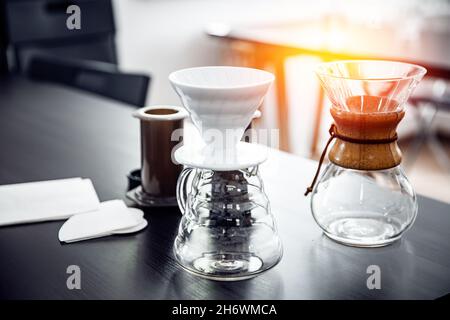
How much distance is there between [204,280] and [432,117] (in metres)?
2.96

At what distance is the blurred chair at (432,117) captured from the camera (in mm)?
3196

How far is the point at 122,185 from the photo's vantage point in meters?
1.24

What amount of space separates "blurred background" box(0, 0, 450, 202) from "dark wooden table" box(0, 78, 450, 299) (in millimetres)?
940

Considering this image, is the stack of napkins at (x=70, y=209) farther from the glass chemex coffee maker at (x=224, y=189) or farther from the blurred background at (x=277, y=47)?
the blurred background at (x=277, y=47)

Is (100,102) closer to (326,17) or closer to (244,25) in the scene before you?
(244,25)

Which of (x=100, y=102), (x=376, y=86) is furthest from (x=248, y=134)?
(x=100, y=102)

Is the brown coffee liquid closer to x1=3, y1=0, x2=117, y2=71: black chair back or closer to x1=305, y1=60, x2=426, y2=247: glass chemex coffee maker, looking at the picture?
x1=305, y1=60, x2=426, y2=247: glass chemex coffee maker

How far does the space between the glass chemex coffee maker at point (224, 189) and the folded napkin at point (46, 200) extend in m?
0.24

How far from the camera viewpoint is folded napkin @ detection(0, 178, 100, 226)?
3.52ft

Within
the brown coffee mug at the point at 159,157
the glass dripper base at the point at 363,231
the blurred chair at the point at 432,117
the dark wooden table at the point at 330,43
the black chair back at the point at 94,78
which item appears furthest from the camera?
the blurred chair at the point at 432,117

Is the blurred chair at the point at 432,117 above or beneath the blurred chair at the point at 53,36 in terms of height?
beneath

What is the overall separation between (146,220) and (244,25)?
307 centimetres

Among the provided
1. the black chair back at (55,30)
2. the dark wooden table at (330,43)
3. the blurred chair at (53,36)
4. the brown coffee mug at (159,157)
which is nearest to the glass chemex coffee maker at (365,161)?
the brown coffee mug at (159,157)
